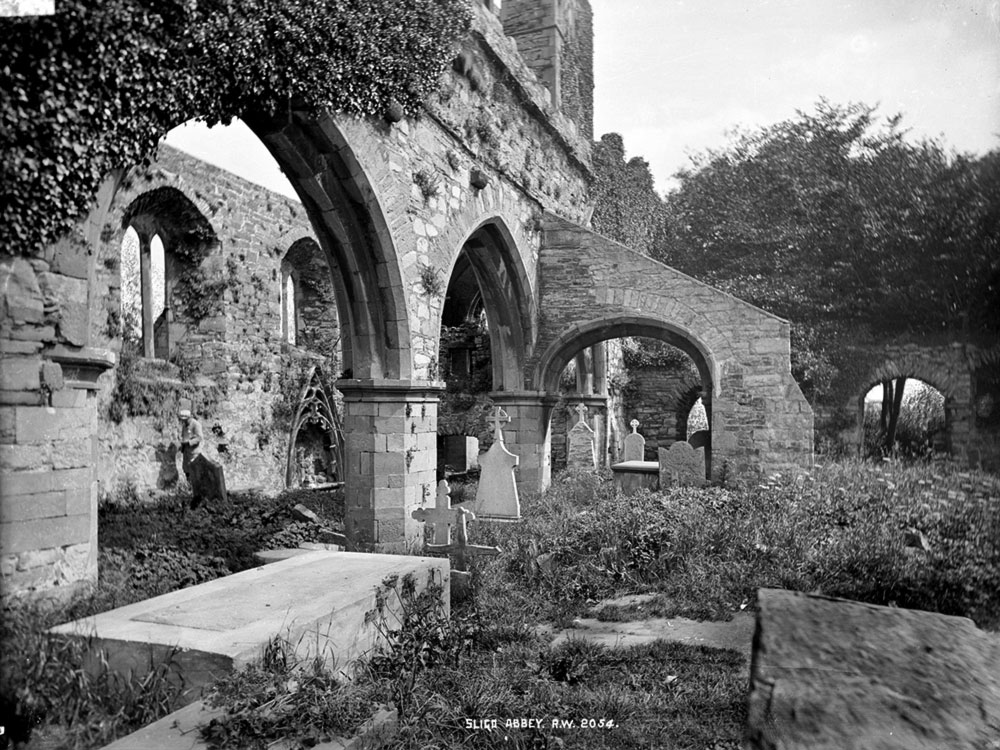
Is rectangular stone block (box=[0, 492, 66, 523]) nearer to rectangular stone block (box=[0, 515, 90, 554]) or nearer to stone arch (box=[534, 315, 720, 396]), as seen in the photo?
rectangular stone block (box=[0, 515, 90, 554])

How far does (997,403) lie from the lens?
4.75m

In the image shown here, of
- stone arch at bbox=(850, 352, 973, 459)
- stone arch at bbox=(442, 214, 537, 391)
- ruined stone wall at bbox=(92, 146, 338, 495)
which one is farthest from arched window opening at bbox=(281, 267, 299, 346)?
stone arch at bbox=(850, 352, 973, 459)

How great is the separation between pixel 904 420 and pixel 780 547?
5.61ft

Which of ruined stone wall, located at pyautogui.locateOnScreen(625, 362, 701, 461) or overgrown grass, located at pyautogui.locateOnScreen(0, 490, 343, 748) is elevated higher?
ruined stone wall, located at pyautogui.locateOnScreen(625, 362, 701, 461)

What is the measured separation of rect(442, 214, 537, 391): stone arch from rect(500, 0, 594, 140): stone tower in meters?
2.83

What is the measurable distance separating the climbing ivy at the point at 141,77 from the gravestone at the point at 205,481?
17.8 feet

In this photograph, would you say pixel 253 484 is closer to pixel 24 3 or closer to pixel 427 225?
pixel 427 225

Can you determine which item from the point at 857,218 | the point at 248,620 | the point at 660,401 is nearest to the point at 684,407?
the point at 660,401

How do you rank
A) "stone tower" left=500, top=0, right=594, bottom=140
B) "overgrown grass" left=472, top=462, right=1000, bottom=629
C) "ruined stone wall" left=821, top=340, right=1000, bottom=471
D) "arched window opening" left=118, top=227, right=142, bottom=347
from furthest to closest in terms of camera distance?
"arched window opening" left=118, top=227, right=142, bottom=347, "stone tower" left=500, top=0, right=594, bottom=140, "ruined stone wall" left=821, top=340, right=1000, bottom=471, "overgrown grass" left=472, top=462, right=1000, bottom=629

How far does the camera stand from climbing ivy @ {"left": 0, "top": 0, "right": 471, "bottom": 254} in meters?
3.62

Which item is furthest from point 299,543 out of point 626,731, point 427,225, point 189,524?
point 626,731

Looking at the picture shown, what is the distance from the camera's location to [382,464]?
7.51 meters

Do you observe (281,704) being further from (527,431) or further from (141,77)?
(527,431)

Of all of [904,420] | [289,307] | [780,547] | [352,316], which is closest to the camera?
[780,547]
